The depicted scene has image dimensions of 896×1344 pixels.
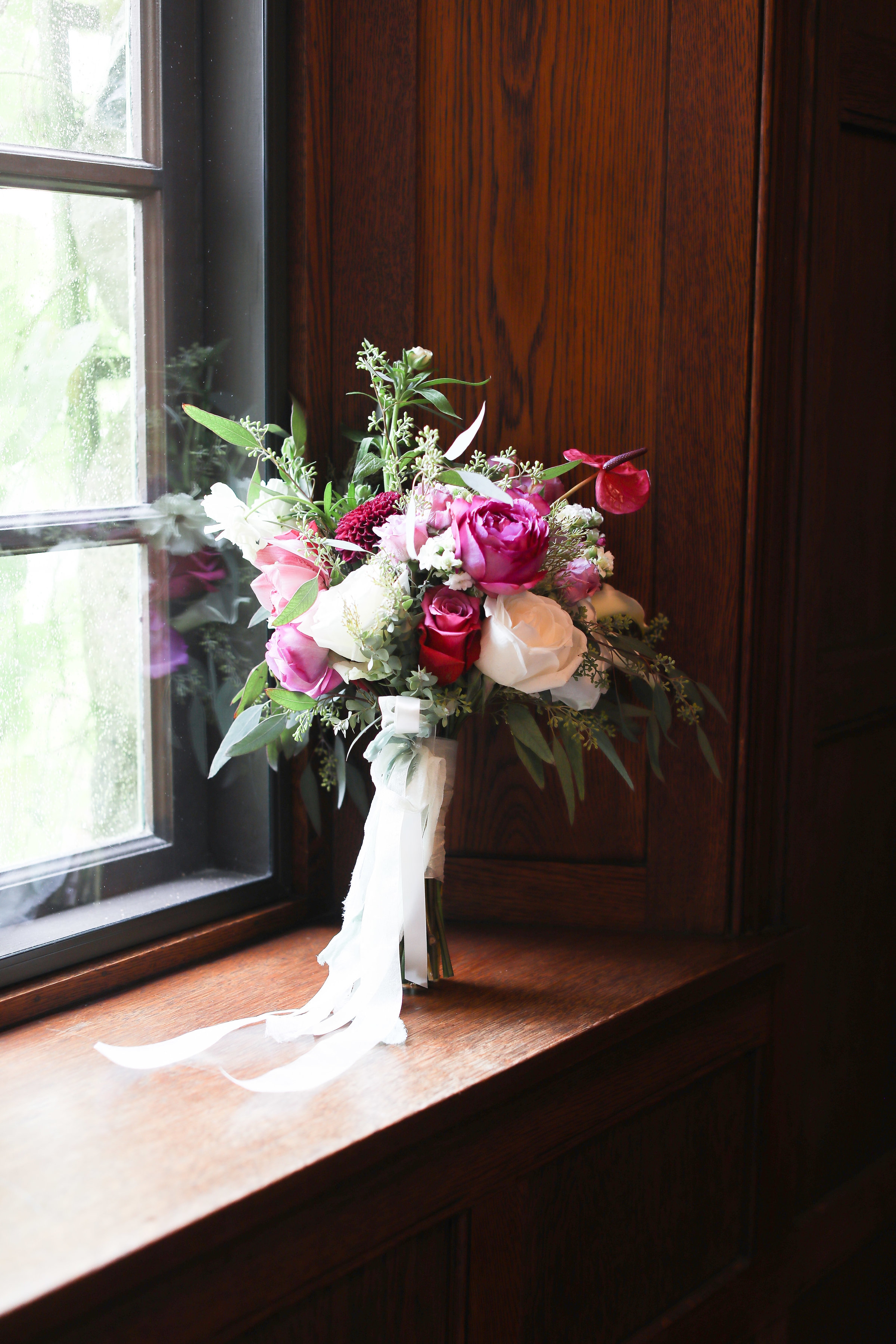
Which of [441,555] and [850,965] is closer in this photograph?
[441,555]

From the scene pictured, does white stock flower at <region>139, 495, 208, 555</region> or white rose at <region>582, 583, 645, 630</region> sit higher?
white stock flower at <region>139, 495, 208, 555</region>

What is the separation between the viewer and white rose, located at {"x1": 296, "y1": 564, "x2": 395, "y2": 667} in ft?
3.59

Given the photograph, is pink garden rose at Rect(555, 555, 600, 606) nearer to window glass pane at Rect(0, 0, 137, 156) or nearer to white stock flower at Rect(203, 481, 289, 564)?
white stock flower at Rect(203, 481, 289, 564)

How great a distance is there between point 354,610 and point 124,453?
37 centimetres

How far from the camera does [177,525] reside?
4.31 ft

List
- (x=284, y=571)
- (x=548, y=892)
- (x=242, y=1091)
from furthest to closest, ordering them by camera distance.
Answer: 1. (x=548, y=892)
2. (x=284, y=571)
3. (x=242, y=1091)

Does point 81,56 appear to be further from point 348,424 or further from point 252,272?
point 348,424

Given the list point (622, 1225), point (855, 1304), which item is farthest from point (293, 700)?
point (855, 1304)

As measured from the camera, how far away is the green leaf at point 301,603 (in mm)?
1115

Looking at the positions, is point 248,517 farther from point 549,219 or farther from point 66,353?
A: point 549,219

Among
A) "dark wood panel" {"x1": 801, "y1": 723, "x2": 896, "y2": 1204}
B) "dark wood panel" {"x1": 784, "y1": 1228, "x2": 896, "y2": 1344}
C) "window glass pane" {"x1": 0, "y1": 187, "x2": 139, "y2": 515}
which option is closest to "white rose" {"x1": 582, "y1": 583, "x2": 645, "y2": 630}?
"dark wood panel" {"x1": 801, "y1": 723, "x2": 896, "y2": 1204}

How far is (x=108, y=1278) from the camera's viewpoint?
0.80 meters

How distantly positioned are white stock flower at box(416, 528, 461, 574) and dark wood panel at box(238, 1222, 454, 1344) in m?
0.64

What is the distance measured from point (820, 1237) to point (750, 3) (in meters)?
1.62
